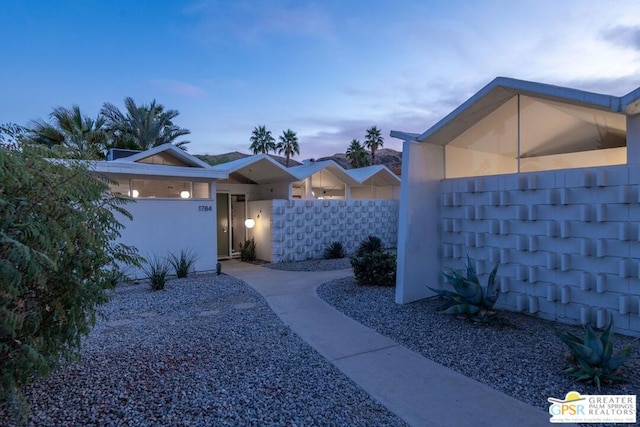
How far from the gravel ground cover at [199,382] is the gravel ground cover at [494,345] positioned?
4.39ft

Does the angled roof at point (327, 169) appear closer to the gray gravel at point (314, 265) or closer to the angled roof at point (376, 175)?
the angled roof at point (376, 175)

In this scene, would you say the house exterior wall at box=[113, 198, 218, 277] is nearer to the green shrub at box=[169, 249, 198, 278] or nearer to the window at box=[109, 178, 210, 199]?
the green shrub at box=[169, 249, 198, 278]

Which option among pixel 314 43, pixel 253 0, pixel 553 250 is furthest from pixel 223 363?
pixel 314 43

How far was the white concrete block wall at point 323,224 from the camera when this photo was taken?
13.0 meters

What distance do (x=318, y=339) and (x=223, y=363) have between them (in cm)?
143

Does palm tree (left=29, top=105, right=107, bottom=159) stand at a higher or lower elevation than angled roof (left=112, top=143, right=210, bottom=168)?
higher

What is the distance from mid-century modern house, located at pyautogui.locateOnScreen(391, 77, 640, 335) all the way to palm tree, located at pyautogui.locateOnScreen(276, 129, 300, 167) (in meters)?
29.0

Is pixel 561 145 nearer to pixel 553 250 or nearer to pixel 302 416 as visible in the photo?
pixel 553 250

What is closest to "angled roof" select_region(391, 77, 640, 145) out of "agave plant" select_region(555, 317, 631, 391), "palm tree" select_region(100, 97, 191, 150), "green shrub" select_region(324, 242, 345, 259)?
"agave plant" select_region(555, 317, 631, 391)

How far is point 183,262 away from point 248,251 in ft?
11.8

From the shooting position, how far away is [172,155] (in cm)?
1132

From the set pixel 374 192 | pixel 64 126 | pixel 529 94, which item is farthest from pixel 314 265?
pixel 64 126

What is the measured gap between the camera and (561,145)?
242 inches

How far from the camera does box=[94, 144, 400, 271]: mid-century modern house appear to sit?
33.8 ft
